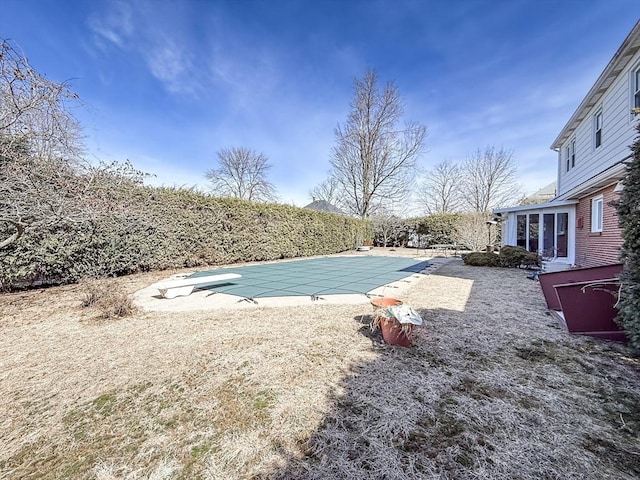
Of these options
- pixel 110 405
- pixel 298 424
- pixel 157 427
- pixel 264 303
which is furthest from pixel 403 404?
pixel 264 303

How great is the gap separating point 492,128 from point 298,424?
22059 mm

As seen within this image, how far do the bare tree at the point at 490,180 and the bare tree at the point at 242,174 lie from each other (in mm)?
21692

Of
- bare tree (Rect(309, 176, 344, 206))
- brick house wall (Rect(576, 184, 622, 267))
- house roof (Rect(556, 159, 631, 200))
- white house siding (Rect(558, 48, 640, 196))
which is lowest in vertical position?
brick house wall (Rect(576, 184, 622, 267))

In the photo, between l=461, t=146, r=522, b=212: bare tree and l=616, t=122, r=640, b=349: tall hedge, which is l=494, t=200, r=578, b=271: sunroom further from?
l=461, t=146, r=522, b=212: bare tree

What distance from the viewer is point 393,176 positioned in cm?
2242

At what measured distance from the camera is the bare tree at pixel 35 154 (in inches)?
135

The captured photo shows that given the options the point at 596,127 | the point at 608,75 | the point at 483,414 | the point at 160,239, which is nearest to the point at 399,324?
the point at 483,414

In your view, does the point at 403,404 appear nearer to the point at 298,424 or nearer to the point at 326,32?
the point at 298,424

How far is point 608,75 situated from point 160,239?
13.2m

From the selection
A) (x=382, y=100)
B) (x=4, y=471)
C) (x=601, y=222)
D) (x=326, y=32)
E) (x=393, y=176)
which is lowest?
(x=4, y=471)

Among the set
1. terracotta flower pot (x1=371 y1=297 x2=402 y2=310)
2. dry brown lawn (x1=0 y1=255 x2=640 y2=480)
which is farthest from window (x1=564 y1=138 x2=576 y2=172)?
terracotta flower pot (x1=371 y1=297 x2=402 y2=310)

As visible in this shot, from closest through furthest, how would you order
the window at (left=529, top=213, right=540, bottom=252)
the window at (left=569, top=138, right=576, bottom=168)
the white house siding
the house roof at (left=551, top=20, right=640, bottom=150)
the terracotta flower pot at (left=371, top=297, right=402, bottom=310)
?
the terracotta flower pot at (left=371, top=297, right=402, bottom=310)
the house roof at (left=551, top=20, right=640, bottom=150)
the white house siding
the window at (left=569, top=138, right=576, bottom=168)
the window at (left=529, top=213, right=540, bottom=252)

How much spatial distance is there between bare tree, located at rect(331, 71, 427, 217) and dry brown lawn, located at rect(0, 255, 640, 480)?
19708 mm

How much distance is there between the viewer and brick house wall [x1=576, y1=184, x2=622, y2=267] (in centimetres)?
630
